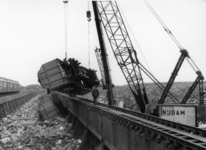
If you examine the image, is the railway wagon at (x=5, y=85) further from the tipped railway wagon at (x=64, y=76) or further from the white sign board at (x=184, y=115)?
the white sign board at (x=184, y=115)

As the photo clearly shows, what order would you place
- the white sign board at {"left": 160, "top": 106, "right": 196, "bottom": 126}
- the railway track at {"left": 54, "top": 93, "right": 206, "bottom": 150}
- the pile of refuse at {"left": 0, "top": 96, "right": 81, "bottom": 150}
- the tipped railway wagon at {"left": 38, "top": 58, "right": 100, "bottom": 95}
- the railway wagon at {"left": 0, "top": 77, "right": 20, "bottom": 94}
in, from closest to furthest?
the railway track at {"left": 54, "top": 93, "right": 206, "bottom": 150}, the white sign board at {"left": 160, "top": 106, "right": 196, "bottom": 126}, the pile of refuse at {"left": 0, "top": 96, "right": 81, "bottom": 150}, the tipped railway wagon at {"left": 38, "top": 58, "right": 100, "bottom": 95}, the railway wagon at {"left": 0, "top": 77, "right": 20, "bottom": 94}

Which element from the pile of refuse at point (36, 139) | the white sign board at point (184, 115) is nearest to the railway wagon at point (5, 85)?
the pile of refuse at point (36, 139)

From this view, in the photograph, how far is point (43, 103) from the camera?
62.6 feet

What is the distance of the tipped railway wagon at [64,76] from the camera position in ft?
61.4

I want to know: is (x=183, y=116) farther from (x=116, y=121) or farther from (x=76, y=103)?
(x=76, y=103)

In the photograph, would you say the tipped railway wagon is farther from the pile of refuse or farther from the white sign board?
the white sign board

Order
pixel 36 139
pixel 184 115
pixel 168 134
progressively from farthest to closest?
pixel 36 139, pixel 184 115, pixel 168 134

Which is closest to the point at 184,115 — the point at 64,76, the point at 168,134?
the point at 168,134

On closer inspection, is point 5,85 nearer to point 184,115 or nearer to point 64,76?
point 64,76

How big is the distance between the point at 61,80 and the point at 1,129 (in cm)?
603

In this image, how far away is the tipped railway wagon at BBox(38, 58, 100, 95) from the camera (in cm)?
1870

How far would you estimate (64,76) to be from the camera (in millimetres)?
18969

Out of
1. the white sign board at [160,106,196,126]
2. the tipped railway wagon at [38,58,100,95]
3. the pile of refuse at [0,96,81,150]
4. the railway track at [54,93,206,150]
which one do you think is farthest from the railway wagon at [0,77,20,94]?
the railway track at [54,93,206,150]

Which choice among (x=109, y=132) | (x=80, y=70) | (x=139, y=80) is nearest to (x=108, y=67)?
(x=80, y=70)
